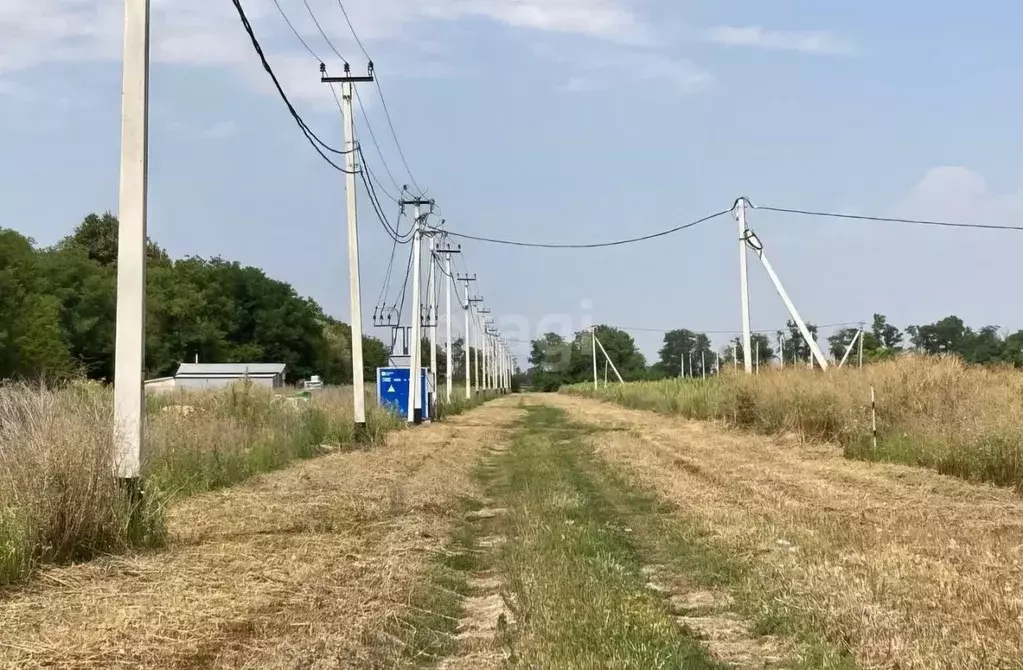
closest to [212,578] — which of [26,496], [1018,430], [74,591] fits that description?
[74,591]

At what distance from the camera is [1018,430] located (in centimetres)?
1382

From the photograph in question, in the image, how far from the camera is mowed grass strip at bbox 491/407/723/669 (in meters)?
5.62

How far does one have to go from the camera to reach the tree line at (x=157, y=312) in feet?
163

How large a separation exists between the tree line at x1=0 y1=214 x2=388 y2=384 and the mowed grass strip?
4091cm

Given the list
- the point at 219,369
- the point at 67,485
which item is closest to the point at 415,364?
the point at 67,485

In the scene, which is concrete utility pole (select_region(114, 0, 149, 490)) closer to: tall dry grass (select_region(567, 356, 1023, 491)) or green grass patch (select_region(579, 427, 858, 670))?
green grass patch (select_region(579, 427, 858, 670))

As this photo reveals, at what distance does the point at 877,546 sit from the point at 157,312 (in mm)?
83585

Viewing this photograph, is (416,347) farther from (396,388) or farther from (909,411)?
(909,411)

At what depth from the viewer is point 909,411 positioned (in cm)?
1931

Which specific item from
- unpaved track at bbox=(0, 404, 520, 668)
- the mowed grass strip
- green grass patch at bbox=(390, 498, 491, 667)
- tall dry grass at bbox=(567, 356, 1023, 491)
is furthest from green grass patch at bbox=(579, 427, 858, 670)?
tall dry grass at bbox=(567, 356, 1023, 491)

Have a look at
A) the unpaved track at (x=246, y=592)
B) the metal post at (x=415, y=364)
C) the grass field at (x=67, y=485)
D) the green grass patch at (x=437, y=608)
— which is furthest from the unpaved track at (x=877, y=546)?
the metal post at (x=415, y=364)

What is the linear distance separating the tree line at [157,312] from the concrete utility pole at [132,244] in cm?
4062

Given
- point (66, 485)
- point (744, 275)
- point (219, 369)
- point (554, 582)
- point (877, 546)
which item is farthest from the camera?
point (219, 369)

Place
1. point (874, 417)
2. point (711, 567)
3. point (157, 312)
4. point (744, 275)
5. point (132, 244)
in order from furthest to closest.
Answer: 1. point (157, 312)
2. point (744, 275)
3. point (874, 417)
4. point (132, 244)
5. point (711, 567)
